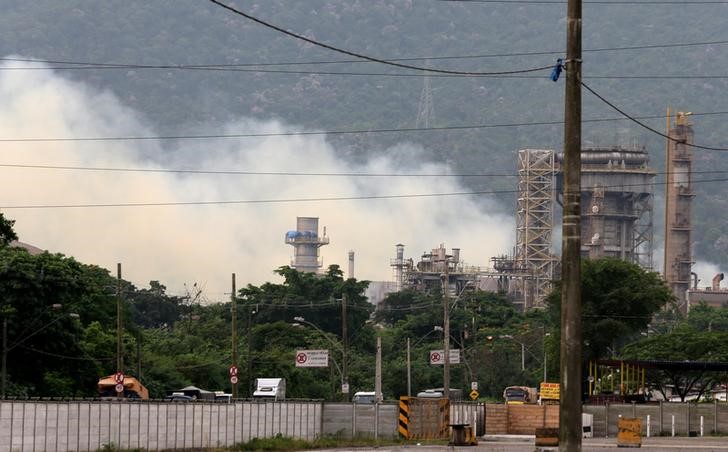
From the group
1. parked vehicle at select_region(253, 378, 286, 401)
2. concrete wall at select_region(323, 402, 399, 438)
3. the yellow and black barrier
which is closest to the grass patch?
concrete wall at select_region(323, 402, 399, 438)

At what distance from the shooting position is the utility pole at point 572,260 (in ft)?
92.1

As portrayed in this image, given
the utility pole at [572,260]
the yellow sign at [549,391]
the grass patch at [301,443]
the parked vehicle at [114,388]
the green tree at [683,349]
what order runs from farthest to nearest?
the green tree at [683,349] → the yellow sign at [549,391] → the parked vehicle at [114,388] → the grass patch at [301,443] → the utility pole at [572,260]

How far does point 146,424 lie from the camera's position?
4953 cm

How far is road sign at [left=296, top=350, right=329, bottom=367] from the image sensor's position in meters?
108

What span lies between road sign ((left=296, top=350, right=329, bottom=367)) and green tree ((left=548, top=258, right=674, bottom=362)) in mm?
24038

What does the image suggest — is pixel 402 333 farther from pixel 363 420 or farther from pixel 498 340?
pixel 363 420

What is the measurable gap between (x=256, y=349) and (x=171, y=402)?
98.9 meters

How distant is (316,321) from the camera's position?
195 meters

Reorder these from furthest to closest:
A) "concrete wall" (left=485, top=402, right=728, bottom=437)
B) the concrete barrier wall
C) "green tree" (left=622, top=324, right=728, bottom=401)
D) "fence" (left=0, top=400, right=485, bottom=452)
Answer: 1. "green tree" (left=622, top=324, right=728, bottom=401)
2. "concrete wall" (left=485, top=402, right=728, bottom=437)
3. "fence" (left=0, top=400, right=485, bottom=452)
4. the concrete barrier wall

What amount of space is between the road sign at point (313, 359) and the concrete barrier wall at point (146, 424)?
4625cm

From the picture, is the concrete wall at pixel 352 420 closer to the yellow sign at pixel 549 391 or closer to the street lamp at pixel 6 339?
the street lamp at pixel 6 339

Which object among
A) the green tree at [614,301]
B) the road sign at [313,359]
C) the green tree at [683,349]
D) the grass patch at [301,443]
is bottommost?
the grass patch at [301,443]

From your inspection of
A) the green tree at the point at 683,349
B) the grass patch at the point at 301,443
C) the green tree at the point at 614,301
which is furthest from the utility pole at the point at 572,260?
the green tree at the point at 683,349

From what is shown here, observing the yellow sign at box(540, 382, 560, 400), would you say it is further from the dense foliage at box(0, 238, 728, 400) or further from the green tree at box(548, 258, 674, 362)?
the green tree at box(548, 258, 674, 362)
